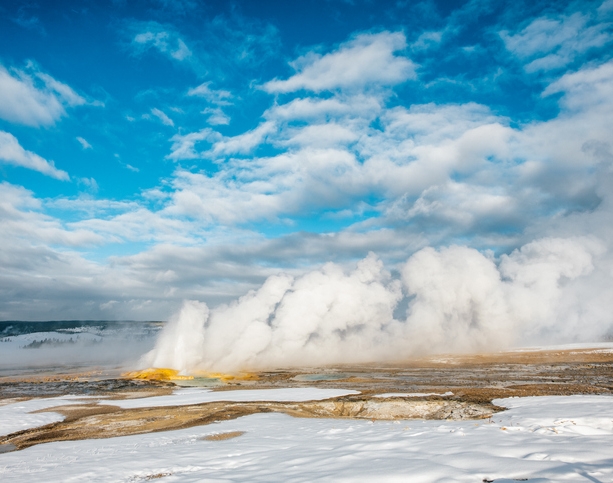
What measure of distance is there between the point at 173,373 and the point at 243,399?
24.9 m

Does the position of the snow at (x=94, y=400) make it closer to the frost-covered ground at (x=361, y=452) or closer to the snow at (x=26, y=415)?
the snow at (x=26, y=415)

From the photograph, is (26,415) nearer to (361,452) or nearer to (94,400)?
(94,400)

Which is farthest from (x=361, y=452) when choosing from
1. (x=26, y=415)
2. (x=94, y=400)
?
(x=94, y=400)

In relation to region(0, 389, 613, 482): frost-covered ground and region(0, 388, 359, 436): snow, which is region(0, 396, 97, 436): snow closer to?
region(0, 388, 359, 436): snow

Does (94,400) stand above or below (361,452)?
below

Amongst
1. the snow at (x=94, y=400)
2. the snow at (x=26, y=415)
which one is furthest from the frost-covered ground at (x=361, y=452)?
the snow at (x=94, y=400)

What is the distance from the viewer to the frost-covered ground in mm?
7453

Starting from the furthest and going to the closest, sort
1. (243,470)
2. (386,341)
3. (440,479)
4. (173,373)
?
1. (386,341)
2. (173,373)
3. (243,470)
4. (440,479)

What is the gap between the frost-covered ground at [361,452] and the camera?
745 centimetres

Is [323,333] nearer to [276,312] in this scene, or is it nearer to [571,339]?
[276,312]

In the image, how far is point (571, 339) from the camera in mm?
88625

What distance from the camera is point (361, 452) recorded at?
9734mm

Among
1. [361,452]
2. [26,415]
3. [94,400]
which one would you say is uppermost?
[361,452]

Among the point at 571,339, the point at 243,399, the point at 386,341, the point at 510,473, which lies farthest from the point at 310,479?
the point at 571,339
